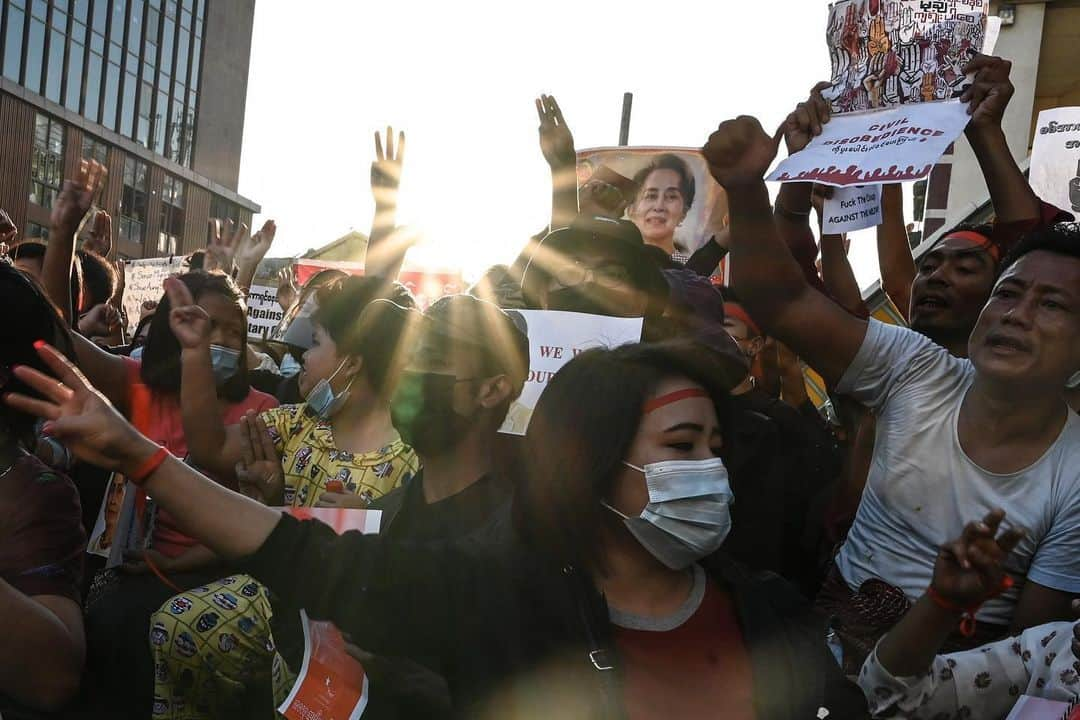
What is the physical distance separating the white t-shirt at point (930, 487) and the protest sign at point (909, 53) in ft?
2.32

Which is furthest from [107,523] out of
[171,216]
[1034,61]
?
[171,216]

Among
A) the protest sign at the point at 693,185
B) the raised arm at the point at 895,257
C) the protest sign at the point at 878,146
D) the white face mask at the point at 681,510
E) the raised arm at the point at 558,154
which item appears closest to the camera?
the white face mask at the point at 681,510

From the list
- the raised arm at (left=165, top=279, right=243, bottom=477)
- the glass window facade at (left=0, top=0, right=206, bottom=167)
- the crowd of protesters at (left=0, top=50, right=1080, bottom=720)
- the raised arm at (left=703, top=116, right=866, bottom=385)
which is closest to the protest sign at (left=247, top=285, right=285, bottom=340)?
the crowd of protesters at (left=0, top=50, right=1080, bottom=720)

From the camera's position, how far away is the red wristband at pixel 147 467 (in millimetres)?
2018

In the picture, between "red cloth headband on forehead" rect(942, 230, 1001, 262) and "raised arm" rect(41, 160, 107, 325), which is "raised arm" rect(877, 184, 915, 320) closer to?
"red cloth headband on forehead" rect(942, 230, 1001, 262)

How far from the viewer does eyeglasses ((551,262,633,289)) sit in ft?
12.3

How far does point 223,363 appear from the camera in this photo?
4293 mm

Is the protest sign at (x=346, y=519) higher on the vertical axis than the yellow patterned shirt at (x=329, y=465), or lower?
higher

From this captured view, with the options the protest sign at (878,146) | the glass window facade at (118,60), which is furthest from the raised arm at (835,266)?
the glass window facade at (118,60)

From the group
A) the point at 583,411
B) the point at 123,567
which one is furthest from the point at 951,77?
the point at 123,567

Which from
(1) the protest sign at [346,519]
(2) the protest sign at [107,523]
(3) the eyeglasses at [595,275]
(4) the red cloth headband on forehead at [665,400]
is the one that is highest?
(3) the eyeglasses at [595,275]

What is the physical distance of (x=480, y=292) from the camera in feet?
16.4

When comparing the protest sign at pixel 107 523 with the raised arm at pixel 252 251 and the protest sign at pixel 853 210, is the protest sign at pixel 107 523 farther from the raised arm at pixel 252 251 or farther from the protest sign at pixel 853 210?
the raised arm at pixel 252 251

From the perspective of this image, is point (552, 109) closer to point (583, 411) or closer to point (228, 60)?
point (583, 411)
